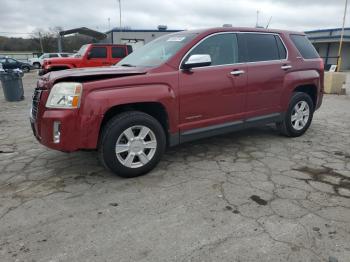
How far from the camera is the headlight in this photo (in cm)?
331

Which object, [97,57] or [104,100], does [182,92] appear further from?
[97,57]

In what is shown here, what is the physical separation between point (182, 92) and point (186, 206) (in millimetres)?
1503

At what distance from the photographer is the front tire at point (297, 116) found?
17.4ft

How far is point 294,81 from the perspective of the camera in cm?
515

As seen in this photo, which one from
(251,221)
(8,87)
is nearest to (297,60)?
(251,221)

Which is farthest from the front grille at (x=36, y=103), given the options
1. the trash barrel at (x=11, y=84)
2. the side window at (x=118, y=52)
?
the side window at (x=118, y=52)

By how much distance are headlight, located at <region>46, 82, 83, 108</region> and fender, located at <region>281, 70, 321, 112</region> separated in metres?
3.34

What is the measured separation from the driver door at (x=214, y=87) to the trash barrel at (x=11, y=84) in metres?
8.51

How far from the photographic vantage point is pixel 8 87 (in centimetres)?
1045

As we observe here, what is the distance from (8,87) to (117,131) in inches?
341

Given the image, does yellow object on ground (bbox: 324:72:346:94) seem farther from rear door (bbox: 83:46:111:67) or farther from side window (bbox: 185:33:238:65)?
rear door (bbox: 83:46:111:67)

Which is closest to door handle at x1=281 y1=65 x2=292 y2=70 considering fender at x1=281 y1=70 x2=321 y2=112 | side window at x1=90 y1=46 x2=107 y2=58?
fender at x1=281 y1=70 x2=321 y2=112

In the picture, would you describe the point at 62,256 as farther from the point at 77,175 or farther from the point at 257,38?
the point at 257,38

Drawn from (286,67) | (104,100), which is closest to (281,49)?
(286,67)
